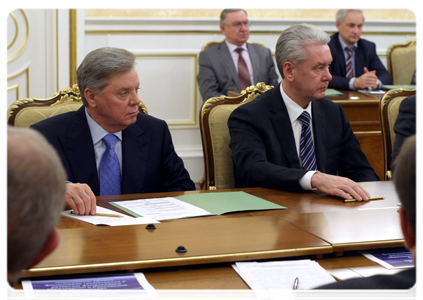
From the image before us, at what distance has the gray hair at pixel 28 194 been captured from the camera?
689mm

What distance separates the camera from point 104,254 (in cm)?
138

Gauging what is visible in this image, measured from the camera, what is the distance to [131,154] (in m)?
2.41

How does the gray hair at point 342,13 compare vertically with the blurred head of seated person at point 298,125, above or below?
above

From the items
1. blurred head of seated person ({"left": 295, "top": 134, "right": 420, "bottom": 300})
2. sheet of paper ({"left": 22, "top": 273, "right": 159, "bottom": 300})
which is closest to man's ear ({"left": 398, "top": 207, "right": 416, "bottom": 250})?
blurred head of seated person ({"left": 295, "top": 134, "right": 420, "bottom": 300})

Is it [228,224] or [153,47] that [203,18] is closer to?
[153,47]

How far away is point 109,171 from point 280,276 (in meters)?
1.20

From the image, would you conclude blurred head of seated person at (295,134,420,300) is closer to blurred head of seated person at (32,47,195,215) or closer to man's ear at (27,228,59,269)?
man's ear at (27,228,59,269)

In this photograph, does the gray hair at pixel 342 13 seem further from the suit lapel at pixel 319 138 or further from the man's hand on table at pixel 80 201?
the man's hand on table at pixel 80 201

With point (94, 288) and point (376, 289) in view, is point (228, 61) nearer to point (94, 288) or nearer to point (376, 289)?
point (94, 288)

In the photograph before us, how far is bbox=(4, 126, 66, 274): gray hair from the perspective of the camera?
0.69 metres

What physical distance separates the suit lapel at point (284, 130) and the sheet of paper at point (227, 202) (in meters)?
0.52

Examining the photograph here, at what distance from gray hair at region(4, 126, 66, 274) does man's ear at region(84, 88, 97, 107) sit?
1689 millimetres

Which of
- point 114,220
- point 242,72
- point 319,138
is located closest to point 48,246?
point 114,220

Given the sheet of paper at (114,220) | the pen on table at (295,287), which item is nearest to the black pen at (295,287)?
the pen on table at (295,287)
